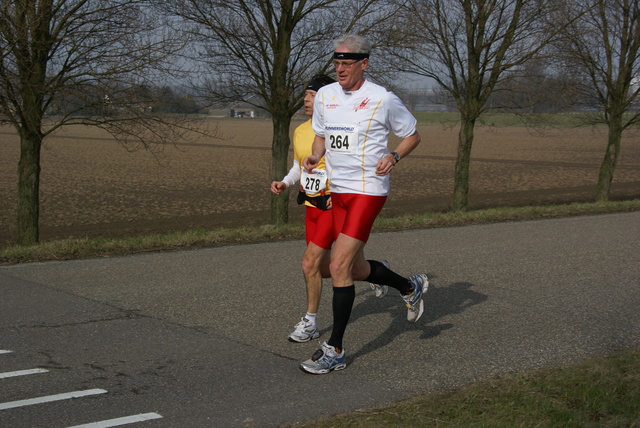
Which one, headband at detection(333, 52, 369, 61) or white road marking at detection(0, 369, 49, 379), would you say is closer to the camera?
white road marking at detection(0, 369, 49, 379)

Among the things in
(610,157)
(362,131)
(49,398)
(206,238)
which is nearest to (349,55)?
(362,131)

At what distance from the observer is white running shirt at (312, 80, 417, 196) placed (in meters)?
5.22

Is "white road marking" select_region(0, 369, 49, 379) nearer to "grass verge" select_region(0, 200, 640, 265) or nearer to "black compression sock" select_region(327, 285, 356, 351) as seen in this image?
"black compression sock" select_region(327, 285, 356, 351)

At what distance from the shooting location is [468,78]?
17172mm

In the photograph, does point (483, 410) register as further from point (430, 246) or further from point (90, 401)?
point (430, 246)

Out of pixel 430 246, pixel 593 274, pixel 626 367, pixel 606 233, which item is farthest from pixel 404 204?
pixel 626 367

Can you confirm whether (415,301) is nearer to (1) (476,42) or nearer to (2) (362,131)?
(2) (362,131)

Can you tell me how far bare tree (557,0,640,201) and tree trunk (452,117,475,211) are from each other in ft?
9.05

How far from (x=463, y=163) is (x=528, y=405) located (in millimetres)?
13711

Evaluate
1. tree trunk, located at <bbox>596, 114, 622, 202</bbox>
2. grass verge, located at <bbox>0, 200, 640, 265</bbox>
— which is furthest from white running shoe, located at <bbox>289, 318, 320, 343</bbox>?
tree trunk, located at <bbox>596, 114, 622, 202</bbox>

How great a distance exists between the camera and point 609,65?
19.3 m

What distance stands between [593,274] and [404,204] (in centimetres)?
1475

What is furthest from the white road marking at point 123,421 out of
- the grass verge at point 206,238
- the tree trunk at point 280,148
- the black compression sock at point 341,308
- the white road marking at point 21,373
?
the tree trunk at point 280,148

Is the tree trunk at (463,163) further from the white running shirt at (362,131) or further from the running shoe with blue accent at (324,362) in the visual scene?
the running shoe with blue accent at (324,362)
